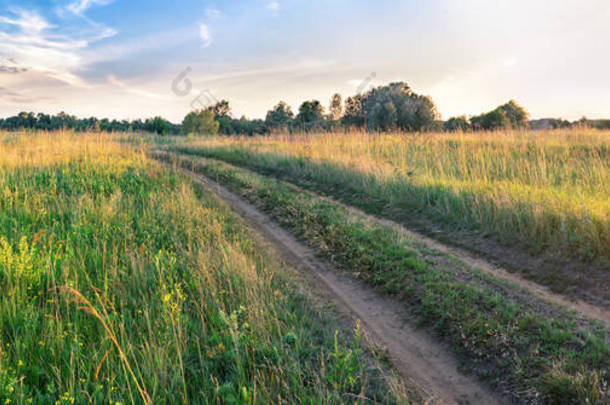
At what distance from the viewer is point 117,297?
3.95 meters

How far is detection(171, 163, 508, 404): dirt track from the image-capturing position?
121 inches

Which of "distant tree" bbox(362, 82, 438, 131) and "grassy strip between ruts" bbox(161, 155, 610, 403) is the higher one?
"distant tree" bbox(362, 82, 438, 131)

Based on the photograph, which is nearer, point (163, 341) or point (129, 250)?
point (163, 341)

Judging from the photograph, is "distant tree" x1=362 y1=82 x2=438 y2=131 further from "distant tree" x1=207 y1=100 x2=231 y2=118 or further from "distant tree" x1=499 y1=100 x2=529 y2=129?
"distant tree" x1=207 y1=100 x2=231 y2=118

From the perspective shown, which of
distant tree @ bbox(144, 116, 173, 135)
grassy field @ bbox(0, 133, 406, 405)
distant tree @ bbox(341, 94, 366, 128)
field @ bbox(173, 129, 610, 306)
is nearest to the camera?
grassy field @ bbox(0, 133, 406, 405)

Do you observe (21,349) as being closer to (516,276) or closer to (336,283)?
(336,283)

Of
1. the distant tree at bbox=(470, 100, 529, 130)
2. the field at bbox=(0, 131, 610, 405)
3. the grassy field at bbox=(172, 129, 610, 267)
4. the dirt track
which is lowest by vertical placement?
the dirt track

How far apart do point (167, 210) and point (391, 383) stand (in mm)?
5431

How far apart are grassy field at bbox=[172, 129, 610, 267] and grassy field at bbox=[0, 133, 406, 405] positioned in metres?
3.92

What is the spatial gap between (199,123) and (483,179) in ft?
152

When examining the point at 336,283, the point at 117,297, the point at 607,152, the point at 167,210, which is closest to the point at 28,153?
the point at 167,210

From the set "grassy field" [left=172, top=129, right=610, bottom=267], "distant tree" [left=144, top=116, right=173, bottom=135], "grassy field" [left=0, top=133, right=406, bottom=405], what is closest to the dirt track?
"grassy field" [left=0, top=133, right=406, bottom=405]

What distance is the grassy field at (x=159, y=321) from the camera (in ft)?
8.86

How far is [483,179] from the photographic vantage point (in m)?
9.15
